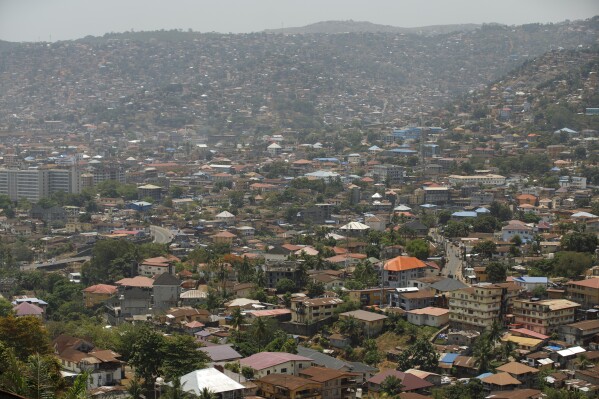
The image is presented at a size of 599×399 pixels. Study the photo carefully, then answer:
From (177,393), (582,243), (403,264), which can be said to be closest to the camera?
(177,393)

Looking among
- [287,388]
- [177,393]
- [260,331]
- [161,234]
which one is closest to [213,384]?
[177,393]

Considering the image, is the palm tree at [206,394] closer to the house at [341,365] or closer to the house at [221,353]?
the house at [221,353]

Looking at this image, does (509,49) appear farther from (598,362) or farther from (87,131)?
(598,362)

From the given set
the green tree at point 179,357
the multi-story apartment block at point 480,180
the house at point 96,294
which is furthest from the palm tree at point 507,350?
the multi-story apartment block at point 480,180

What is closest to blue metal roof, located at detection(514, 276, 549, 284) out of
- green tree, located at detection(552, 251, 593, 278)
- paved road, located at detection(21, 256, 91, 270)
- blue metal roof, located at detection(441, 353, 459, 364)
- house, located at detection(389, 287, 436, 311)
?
green tree, located at detection(552, 251, 593, 278)

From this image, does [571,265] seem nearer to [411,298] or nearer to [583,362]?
[411,298]
